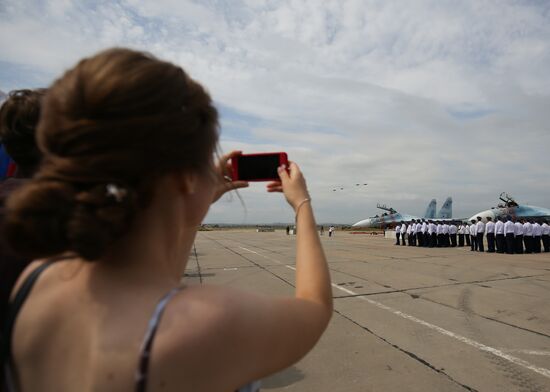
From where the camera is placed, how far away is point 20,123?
4.22 ft

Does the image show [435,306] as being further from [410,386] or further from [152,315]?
[152,315]

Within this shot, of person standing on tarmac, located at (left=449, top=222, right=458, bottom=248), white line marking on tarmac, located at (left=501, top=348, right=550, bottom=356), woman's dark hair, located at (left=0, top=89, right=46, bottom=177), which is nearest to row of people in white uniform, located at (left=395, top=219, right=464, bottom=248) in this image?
person standing on tarmac, located at (left=449, top=222, right=458, bottom=248)

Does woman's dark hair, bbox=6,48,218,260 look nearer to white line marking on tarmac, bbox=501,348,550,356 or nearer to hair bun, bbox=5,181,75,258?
hair bun, bbox=5,181,75,258

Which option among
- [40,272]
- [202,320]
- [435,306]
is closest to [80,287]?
[40,272]

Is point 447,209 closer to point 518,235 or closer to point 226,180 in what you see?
point 518,235

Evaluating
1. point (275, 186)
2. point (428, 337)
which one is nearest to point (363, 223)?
point (428, 337)

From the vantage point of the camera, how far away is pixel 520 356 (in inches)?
146

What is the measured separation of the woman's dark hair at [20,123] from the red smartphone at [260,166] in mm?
724

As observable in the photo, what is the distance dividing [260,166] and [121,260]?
2.25 feet

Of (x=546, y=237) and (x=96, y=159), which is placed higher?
(x=546, y=237)

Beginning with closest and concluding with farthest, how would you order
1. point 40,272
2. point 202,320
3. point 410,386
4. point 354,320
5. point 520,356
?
1. point 202,320
2. point 40,272
3. point 410,386
4. point 520,356
5. point 354,320

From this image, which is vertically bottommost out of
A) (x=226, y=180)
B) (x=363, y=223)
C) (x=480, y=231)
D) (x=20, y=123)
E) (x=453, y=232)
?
(x=226, y=180)

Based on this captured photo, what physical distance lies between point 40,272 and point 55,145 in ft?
1.06

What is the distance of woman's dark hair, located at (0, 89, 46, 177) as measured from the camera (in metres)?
1.28
